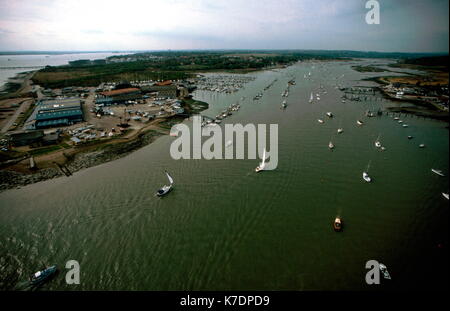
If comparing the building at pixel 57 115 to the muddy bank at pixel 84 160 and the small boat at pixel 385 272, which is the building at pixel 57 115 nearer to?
the muddy bank at pixel 84 160

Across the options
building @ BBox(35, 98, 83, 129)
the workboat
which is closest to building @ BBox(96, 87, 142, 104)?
building @ BBox(35, 98, 83, 129)

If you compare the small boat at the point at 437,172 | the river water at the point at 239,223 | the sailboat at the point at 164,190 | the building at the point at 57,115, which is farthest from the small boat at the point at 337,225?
the building at the point at 57,115

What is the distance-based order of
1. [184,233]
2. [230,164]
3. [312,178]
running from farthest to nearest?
[230,164], [312,178], [184,233]

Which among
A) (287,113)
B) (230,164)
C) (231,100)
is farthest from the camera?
(231,100)

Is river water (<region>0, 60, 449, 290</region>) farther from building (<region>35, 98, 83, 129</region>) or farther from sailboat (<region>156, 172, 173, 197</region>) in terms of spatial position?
building (<region>35, 98, 83, 129</region>)

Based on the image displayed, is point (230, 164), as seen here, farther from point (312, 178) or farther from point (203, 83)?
point (203, 83)

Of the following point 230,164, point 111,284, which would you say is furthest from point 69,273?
point 230,164
